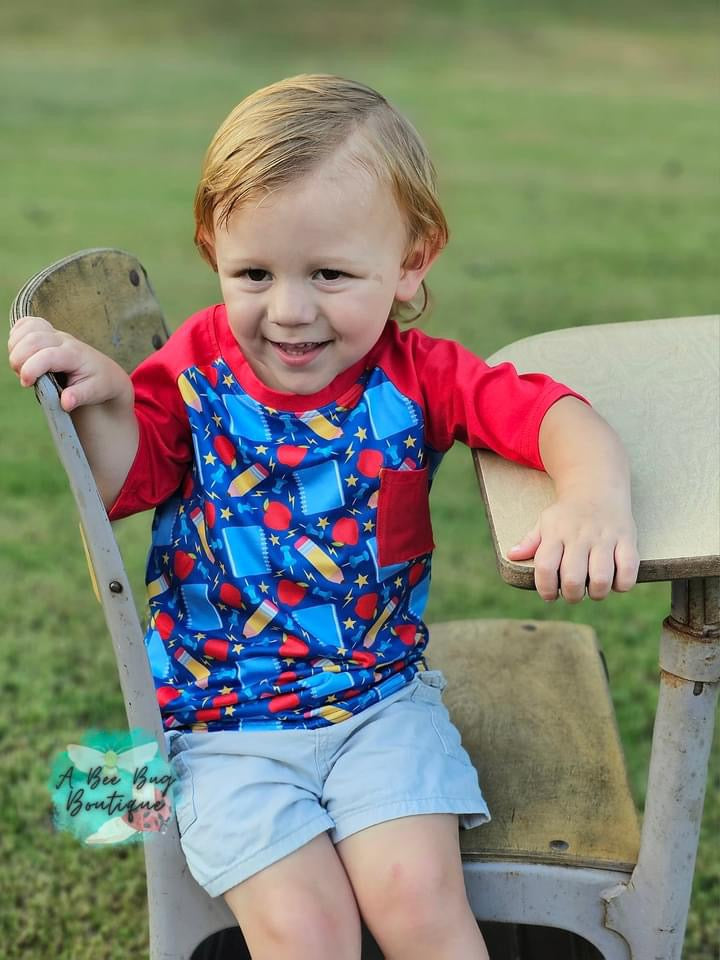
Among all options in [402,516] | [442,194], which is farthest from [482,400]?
[442,194]

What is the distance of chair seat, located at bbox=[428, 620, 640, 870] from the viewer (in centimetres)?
170

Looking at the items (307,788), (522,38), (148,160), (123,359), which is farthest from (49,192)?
(522,38)

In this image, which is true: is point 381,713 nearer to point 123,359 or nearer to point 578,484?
point 578,484

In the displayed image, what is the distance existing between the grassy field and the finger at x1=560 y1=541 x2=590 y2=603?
1.26 m

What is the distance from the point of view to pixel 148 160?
8.11 meters

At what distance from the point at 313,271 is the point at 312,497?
298mm

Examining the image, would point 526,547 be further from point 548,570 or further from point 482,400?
point 482,400

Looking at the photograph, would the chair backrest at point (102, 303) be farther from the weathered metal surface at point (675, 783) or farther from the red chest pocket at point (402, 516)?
the weathered metal surface at point (675, 783)

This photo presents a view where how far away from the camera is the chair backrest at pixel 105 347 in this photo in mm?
1414

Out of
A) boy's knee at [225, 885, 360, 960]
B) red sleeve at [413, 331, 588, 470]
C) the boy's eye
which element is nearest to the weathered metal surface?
red sleeve at [413, 331, 588, 470]

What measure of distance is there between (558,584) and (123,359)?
2.59 ft

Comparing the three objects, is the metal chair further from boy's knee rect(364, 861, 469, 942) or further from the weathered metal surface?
boy's knee rect(364, 861, 469, 942)

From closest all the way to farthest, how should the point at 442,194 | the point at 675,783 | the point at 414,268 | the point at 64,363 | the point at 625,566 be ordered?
the point at 625,566 < the point at 64,363 < the point at 675,783 < the point at 414,268 < the point at 442,194

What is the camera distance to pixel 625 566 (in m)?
1.36
